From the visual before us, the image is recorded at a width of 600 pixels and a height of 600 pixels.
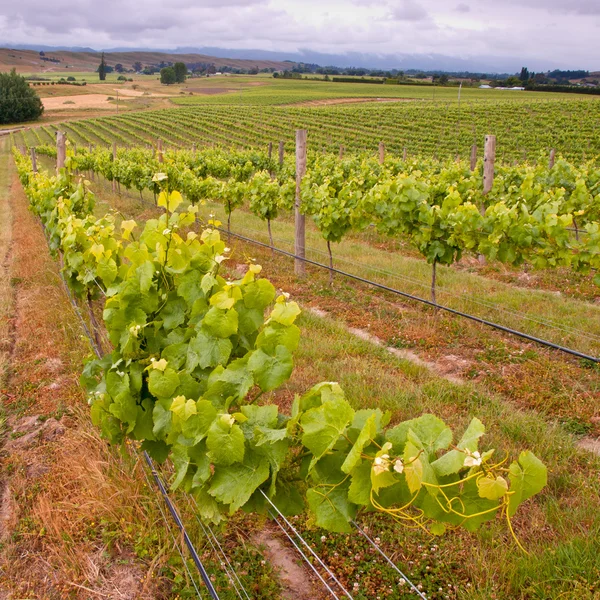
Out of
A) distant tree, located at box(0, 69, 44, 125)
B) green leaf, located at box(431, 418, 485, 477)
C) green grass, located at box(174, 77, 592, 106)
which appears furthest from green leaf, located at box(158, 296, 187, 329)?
distant tree, located at box(0, 69, 44, 125)

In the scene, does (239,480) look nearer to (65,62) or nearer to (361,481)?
(361,481)

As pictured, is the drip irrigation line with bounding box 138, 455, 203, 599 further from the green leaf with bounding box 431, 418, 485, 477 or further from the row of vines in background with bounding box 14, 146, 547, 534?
the green leaf with bounding box 431, 418, 485, 477

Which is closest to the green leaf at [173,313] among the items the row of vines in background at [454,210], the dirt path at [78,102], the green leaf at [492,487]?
the green leaf at [492,487]

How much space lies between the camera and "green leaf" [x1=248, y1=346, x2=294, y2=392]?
2236mm

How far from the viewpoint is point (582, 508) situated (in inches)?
134

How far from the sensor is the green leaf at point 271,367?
2.24 metres

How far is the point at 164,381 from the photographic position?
248 cm

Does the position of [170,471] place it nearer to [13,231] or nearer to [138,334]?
[138,334]

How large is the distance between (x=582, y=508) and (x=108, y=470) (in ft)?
10.4

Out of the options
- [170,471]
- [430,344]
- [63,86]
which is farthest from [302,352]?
[63,86]

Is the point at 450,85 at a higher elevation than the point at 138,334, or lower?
higher

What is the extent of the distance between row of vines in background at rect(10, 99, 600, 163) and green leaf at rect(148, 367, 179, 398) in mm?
26985

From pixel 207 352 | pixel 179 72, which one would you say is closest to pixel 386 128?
pixel 207 352

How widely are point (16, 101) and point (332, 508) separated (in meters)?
71.5
